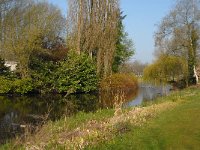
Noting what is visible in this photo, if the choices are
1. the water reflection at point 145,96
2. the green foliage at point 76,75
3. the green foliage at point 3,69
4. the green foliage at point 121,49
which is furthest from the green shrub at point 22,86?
the green foliage at point 121,49

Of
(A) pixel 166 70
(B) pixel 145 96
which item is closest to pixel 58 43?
(B) pixel 145 96

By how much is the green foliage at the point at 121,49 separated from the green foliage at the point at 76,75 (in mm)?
10080

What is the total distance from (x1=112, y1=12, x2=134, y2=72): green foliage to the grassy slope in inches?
1393

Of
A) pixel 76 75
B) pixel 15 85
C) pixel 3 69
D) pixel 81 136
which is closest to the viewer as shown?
pixel 81 136

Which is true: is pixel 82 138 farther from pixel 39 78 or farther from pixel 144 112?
pixel 39 78

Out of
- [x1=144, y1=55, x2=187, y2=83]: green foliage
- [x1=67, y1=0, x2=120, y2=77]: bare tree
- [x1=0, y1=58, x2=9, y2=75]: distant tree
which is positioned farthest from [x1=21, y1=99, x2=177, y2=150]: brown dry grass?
[x1=144, y1=55, x2=187, y2=83]: green foliage

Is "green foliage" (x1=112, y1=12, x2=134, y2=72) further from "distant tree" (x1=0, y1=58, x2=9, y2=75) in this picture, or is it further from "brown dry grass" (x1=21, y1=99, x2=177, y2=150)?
"brown dry grass" (x1=21, y1=99, x2=177, y2=150)

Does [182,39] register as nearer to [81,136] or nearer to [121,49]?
[121,49]

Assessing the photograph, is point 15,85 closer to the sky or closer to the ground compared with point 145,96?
closer to the sky

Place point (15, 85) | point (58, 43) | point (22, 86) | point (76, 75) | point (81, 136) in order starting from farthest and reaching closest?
point (58, 43) → point (76, 75) → point (22, 86) → point (15, 85) → point (81, 136)

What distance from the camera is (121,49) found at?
5034 centimetres

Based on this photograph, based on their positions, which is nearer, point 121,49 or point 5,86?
point 5,86

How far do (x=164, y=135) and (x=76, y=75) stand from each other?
27.1m

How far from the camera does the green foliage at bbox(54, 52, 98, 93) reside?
3581cm
